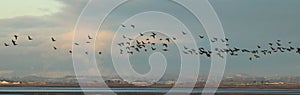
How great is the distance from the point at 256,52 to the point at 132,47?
1739cm

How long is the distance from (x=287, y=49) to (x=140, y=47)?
67.9 ft

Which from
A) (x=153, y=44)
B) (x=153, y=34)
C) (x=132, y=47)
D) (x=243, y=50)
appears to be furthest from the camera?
(x=243, y=50)

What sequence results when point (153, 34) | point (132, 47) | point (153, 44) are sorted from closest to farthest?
1. point (153, 34)
2. point (153, 44)
3. point (132, 47)

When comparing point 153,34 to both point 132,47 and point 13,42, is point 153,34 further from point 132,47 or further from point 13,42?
point 13,42

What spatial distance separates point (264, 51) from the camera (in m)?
69.8

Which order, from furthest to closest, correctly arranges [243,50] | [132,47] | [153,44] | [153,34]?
1. [243,50]
2. [132,47]
3. [153,44]
4. [153,34]

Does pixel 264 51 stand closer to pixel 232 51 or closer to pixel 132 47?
pixel 232 51

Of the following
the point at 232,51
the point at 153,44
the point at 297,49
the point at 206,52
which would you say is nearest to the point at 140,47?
the point at 153,44

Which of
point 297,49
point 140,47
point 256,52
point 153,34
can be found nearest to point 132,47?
point 140,47

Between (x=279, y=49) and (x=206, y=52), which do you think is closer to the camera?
(x=206, y=52)

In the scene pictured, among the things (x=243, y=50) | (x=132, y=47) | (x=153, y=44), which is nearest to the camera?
(x=153, y=44)

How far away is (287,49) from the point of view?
68.8 m

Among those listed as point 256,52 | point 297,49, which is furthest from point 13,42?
point 297,49

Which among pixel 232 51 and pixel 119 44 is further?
pixel 232 51
